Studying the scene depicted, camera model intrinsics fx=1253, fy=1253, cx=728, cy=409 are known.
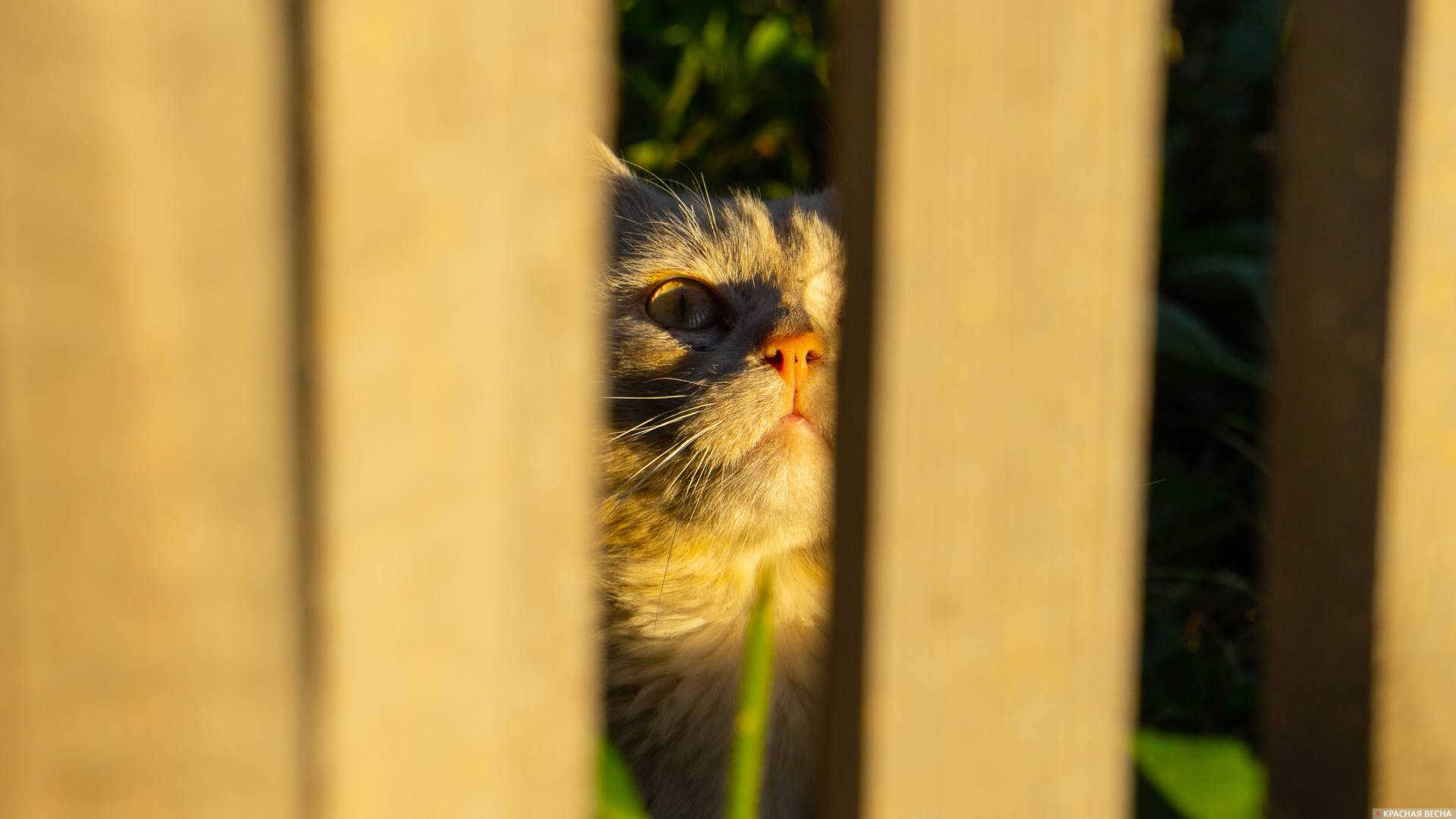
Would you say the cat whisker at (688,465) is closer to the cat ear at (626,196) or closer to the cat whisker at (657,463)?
the cat whisker at (657,463)

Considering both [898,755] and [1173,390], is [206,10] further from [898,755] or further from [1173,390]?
[1173,390]

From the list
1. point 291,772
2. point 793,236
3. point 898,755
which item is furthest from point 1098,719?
point 793,236

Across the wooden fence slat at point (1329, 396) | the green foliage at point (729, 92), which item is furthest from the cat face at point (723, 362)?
the green foliage at point (729, 92)

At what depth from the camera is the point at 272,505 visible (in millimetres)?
508

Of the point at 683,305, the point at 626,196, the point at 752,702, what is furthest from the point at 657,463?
the point at 752,702

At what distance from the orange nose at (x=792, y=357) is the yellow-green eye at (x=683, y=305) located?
0.29 m

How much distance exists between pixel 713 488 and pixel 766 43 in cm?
183

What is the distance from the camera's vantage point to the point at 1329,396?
2.48ft

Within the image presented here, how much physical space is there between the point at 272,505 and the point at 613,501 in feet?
3.81

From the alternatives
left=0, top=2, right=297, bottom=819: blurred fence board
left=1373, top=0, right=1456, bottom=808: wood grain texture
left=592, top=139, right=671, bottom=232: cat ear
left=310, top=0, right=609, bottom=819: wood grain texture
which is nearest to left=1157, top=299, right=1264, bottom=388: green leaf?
left=592, top=139, right=671, bottom=232: cat ear

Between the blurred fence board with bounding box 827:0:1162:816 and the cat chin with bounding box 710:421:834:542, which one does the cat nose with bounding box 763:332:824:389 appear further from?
the blurred fence board with bounding box 827:0:1162:816

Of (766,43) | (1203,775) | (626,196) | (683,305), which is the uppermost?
(766,43)

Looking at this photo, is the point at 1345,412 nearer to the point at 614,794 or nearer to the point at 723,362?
the point at 614,794

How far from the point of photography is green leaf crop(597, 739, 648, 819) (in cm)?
69
